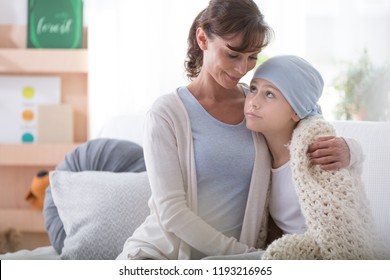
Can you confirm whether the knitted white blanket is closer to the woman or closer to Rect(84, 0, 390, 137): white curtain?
the woman

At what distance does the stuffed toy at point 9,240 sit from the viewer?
1.85 meters

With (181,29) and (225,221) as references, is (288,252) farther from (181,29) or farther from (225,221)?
(181,29)

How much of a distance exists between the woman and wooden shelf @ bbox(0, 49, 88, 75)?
38.4 inches

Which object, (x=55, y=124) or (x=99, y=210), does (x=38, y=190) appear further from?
(x=99, y=210)

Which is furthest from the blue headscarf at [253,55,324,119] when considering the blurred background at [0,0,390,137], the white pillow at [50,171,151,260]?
the blurred background at [0,0,390,137]

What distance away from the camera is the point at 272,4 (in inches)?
64.1

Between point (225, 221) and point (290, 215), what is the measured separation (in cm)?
10

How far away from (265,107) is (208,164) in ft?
0.38

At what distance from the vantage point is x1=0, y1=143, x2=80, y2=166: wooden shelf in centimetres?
188

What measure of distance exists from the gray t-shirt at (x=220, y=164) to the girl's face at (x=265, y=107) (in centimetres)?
4

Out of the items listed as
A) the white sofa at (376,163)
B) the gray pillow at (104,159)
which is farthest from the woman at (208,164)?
the gray pillow at (104,159)

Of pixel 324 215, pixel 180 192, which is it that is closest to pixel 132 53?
pixel 180 192

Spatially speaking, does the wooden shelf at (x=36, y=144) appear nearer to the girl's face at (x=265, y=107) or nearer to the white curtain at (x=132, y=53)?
the white curtain at (x=132, y=53)

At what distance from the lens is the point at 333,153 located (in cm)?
99
